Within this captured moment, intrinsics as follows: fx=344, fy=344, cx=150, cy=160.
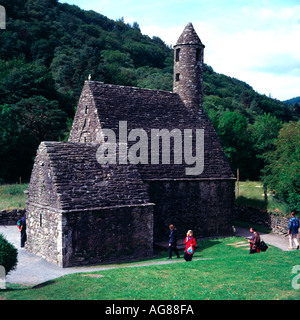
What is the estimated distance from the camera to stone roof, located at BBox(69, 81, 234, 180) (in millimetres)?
20906

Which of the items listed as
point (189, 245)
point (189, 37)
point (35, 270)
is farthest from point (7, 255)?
point (189, 37)

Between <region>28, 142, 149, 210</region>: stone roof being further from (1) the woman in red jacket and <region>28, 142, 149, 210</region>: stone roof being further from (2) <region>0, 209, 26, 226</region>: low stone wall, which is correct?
(2) <region>0, 209, 26, 226</region>: low stone wall

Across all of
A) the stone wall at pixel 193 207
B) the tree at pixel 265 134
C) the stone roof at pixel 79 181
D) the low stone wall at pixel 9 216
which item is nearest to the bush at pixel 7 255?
the stone roof at pixel 79 181

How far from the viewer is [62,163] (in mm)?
16578

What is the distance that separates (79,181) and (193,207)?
345 inches

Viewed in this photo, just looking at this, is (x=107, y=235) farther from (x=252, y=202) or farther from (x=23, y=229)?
(x=252, y=202)

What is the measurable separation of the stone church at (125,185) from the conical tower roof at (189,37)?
0.25 feet

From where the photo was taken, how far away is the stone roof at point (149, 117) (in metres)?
20.9

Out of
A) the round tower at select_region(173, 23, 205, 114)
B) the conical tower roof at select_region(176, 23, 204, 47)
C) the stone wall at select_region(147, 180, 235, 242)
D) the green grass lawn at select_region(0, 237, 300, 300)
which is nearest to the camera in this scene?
the green grass lawn at select_region(0, 237, 300, 300)

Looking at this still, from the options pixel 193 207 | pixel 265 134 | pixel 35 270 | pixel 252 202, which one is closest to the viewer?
pixel 35 270

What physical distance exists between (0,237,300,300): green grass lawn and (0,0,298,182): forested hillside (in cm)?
2275

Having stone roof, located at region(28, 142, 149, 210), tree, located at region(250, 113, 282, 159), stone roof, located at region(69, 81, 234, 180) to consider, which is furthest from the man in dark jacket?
tree, located at region(250, 113, 282, 159)

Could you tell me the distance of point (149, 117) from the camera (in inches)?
890
